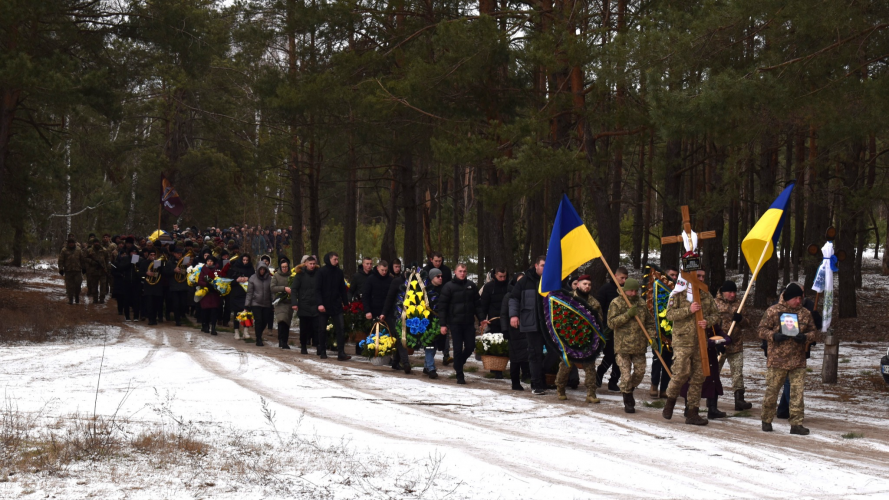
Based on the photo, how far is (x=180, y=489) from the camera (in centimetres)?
682

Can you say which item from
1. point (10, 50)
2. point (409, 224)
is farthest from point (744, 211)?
point (10, 50)

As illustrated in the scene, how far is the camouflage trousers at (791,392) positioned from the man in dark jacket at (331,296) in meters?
7.89

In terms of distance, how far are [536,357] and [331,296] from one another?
4.74 metres

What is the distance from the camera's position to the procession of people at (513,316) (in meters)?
10.9

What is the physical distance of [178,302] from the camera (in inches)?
885

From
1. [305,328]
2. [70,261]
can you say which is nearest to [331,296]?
[305,328]

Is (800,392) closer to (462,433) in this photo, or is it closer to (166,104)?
(462,433)

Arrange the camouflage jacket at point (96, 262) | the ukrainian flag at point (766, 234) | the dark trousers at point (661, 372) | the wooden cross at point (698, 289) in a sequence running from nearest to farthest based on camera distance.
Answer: the wooden cross at point (698, 289) < the ukrainian flag at point (766, 234) < the dark trousers at point (661, 372) < the camouflage jacket at point (96, 262)

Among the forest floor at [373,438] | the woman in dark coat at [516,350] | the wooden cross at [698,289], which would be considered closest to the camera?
the forest floor at [373,438]

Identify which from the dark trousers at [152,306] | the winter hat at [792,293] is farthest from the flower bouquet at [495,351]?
the dark trousers at [152,306]

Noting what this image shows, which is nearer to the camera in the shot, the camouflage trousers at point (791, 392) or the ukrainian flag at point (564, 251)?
the camouflage trousers at point (791, 392)

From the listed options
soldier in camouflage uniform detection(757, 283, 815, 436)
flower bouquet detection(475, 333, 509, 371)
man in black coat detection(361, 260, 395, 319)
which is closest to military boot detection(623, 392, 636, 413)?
soldier in camouflage uniform detection(757, 283, 815, 436)

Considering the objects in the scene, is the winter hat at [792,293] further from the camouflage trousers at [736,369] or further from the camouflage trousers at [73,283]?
the camouflage trousers at [73,283]

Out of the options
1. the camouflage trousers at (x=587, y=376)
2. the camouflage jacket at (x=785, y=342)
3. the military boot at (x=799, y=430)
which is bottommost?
the military boot at (x=799, y=430)
